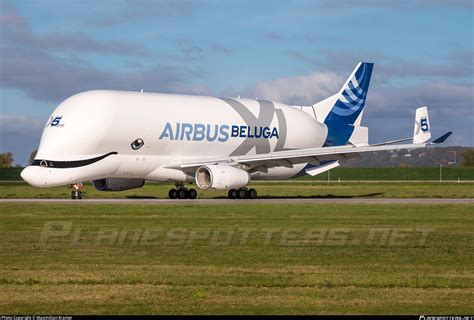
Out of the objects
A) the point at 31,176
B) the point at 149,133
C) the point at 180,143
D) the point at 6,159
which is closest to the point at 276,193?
the point at 180,143

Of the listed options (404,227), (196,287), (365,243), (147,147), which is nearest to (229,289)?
(196,287)

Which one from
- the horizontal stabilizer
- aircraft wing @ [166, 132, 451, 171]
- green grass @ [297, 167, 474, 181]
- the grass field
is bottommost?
green grass @ [297, 167, 474, 181]

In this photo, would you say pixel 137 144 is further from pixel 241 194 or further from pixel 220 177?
pixel 241 194

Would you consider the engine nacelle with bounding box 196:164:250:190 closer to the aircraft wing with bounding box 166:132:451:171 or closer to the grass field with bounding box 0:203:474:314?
the aircraft wing with bounding box 166:132:451:171

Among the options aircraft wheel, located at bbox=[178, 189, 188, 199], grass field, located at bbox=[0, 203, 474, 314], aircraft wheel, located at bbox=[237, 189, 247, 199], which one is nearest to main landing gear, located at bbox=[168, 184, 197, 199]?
aircraft wheel, located at bbox=[178, 189, 188, 199]

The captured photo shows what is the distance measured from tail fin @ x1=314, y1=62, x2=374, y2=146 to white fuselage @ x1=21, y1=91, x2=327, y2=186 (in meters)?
4.47

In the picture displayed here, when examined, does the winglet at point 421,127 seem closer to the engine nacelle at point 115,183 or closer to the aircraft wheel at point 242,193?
the aircraft wheel at point 242,193

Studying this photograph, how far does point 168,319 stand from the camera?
39.1ft

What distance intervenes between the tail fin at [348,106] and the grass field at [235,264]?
2407 cm

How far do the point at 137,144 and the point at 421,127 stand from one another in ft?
51.0

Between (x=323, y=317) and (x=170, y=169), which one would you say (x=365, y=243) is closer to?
(x=323, y=317)

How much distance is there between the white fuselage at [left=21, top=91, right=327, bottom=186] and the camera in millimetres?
42438

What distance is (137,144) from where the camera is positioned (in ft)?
145

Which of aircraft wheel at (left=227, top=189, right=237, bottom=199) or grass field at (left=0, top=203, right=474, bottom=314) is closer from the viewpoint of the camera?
grass field at (left=0, top=203, right=474, bottom=314)
